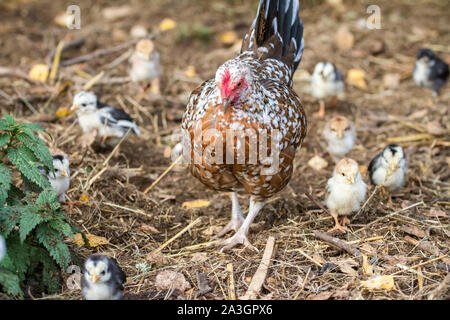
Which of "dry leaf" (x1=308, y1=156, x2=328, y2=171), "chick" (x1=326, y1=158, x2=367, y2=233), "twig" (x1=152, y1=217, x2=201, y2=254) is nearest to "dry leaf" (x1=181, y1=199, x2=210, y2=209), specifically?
"twig" (x1=152, y1=217, x2=201, y2=254)

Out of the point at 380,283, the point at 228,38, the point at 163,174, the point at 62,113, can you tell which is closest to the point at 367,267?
the point at 380,283

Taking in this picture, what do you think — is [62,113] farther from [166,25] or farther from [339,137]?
[339,137]

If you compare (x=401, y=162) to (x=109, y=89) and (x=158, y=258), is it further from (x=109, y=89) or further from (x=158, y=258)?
(x=109, y=89)

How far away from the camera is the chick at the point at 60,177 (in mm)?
4418

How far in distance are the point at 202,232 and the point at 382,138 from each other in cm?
277

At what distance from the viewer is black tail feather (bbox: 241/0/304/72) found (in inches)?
191

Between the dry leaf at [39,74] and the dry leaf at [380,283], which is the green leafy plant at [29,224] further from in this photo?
the dry leaf at [39,74]

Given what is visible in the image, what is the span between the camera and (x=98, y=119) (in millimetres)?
5449

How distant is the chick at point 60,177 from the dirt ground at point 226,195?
0.48ft

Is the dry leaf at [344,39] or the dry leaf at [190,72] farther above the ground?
the dry leaf at [344,39]

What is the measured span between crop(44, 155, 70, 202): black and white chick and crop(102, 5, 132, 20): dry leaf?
4.70 m

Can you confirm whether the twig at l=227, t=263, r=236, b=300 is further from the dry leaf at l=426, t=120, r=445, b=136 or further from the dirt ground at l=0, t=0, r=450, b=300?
the dry leaf at l=426, t=120, r=445, b=136

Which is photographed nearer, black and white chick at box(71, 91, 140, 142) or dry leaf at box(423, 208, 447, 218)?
dry leaf at box(423, 208, 447, 218)

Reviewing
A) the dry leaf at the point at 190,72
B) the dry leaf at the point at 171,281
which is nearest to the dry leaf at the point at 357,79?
the dry leaf at the point at 190,72
